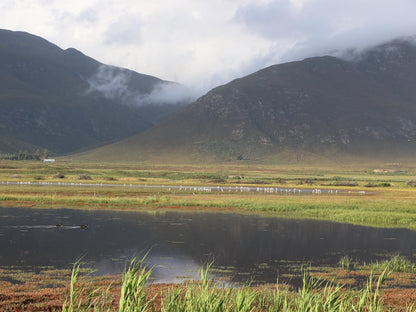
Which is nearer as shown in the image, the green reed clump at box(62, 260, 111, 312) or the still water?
the green reed clump at box(62, 260, 111, 312)

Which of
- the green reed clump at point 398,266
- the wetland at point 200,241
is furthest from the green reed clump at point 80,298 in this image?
the green reed clump at point 398,266

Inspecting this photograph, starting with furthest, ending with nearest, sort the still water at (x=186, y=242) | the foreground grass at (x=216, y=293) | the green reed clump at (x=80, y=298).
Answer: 1. the still water at (x=186, y=242)
2. the foreground grass at (x=216, y=293)
3. the green reed clump at (x=80, y=298)

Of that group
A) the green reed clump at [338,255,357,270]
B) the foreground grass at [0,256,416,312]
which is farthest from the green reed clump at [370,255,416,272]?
the green reed clump at [338,255,357,270]

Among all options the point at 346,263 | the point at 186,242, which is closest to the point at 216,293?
the point at 346,263

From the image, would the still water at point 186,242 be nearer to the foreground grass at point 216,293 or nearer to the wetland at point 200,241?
the wetland at point 200,241

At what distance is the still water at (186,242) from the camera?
2975cm

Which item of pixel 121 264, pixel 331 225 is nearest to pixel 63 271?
pixel 121 264

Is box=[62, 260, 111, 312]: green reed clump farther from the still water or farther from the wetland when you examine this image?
the still water

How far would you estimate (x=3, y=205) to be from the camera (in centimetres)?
5897

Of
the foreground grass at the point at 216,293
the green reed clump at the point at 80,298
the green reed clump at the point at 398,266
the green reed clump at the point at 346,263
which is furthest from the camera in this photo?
the green reed clump at the point at 346,263

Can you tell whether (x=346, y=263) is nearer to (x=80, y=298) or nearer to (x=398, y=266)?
(x=398, y=266)

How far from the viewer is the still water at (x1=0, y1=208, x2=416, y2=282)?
29.8m

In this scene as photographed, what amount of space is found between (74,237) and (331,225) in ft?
83.4

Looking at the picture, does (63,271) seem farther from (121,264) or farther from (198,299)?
(198,299)
